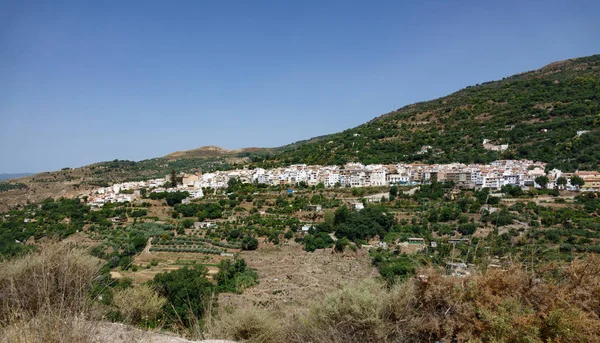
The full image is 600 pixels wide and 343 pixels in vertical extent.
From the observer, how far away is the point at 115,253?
19.2 metres

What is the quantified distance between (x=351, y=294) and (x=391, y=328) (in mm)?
520

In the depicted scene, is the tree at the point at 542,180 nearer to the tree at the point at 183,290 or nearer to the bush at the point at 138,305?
A: the tree at the point at 183,290

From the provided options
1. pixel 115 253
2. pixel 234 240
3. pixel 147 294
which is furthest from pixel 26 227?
pixel 147 294

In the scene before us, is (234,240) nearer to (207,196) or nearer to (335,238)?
(335,238)

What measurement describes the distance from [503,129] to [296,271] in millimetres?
35249

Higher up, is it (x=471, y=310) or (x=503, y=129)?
(x=503, y=129)

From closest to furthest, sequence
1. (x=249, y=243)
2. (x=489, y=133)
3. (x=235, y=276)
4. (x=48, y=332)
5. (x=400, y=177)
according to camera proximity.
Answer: (x=48, y=332) < (x=235, y=276) < (x=249, y=243) < (x=400, y=177) < (x=489, y=133)

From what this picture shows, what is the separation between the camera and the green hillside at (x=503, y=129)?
3288 centimetres

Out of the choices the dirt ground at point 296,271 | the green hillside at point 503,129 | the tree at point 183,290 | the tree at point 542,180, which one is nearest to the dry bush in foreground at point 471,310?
the tree at point 183,290

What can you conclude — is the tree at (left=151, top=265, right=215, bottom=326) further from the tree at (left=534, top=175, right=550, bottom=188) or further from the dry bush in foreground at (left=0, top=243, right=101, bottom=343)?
the tree at (left=534, top=175, right=550, bottom=188)

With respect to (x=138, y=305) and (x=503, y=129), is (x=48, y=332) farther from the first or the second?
(x=503, y=129)

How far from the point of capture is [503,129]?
4025 cm

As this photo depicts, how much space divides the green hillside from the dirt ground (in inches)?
915

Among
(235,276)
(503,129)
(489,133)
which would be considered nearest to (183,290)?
(235,276)
